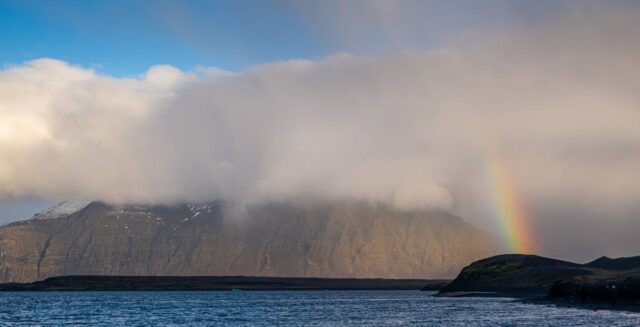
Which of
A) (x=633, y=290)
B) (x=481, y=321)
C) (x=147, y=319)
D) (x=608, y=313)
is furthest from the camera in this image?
(x=633, y=290)

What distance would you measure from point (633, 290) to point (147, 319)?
10854 cm

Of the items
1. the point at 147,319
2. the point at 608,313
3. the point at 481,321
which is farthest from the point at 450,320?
the point at 147,319

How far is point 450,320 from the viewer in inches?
5482

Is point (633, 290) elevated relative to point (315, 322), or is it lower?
elevated

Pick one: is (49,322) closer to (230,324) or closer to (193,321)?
(193,321)

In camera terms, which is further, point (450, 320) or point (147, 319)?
point (147, 319)

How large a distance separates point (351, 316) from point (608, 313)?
1968 inches

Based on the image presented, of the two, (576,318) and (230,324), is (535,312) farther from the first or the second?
(230,324)

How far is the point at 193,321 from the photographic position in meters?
148

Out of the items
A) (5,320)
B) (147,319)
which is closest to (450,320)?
(147,319)

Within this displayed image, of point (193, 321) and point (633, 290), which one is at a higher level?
point (633, 290)

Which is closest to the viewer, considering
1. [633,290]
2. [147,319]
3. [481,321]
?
[481,321]

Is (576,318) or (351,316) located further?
(351,316)

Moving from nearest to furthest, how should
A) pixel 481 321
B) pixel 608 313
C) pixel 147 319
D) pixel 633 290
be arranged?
pixel 481 321 < pixel 608 313 < pixel 147 319 < pixel 633 290
